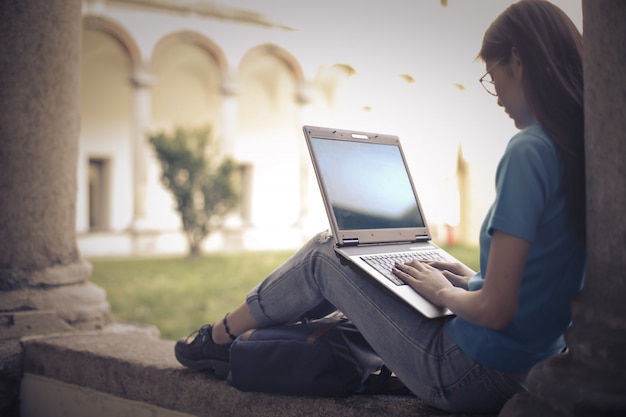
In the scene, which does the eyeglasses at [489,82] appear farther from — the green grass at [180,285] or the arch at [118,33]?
the arch at [118,33]

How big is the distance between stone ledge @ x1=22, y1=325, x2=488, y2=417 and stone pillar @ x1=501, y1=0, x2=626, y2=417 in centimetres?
39

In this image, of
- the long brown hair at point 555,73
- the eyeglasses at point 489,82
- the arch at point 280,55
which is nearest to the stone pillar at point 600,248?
the long brown hair at point 555,73

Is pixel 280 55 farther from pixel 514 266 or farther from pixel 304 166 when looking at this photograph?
pixel 514 266

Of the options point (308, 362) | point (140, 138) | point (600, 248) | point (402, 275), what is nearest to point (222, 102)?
point (140, 138)

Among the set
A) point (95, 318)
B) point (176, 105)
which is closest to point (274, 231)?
point (176, 105)

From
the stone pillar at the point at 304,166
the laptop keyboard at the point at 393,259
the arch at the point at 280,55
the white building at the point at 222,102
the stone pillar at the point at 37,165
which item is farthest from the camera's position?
the arch at the point at 280,55

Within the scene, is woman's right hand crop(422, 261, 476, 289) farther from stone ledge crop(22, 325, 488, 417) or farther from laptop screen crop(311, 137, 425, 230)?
stone ledge crop(22, 325, 488, 417)

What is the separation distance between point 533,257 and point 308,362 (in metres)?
0.68

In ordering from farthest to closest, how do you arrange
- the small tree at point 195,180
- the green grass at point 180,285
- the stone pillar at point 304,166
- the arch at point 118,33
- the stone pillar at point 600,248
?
the stone pillar at point 304,166
the arch at point 118,33
the small tree at point 195,180
the green grass at point 180,285
the stone pillar at point 600,248

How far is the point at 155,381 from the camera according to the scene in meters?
2.14

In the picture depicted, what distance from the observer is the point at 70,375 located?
2.46 metres

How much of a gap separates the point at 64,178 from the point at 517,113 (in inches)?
79.0

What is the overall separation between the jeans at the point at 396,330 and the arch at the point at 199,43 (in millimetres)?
13987

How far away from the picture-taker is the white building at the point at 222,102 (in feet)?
47.3
